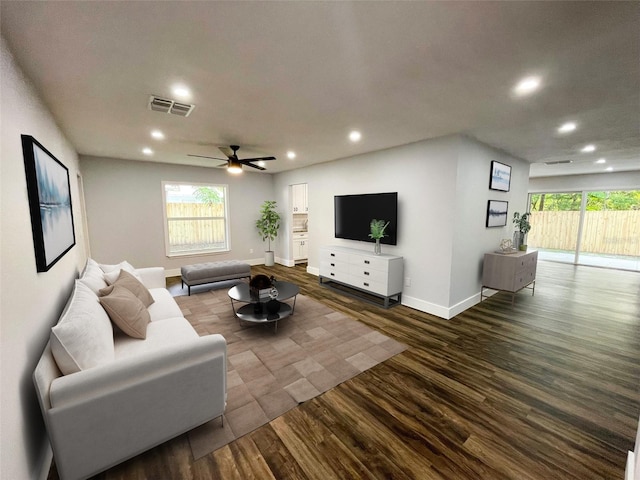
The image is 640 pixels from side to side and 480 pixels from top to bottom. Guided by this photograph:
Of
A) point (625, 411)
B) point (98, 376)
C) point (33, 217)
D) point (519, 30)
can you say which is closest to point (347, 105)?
point (519, 30)

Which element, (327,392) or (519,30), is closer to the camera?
(519,30)

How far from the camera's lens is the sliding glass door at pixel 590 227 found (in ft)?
21.5

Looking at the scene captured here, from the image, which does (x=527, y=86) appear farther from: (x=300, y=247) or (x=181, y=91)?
(x=300, y=247)

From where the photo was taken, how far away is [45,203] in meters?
1.87

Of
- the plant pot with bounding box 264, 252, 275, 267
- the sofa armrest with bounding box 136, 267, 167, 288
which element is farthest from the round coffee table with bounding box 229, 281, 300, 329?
the plant pot with bounding box 264, 252, 275, 267

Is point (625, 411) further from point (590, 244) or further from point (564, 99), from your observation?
point (590, 244)

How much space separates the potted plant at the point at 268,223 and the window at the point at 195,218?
2.89ft

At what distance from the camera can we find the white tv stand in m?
3.98

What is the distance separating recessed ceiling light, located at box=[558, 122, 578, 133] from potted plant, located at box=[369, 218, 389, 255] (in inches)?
93.0

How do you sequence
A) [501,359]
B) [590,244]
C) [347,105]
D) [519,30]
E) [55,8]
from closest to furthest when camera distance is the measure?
[55,8], [519,30], [347,105], [501,359], [590,244]

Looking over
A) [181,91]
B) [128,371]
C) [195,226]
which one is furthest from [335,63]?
[195,226]

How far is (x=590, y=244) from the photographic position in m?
7.06

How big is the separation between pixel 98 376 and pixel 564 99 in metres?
3.97

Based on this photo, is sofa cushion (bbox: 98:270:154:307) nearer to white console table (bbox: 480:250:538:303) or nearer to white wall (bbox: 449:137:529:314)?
white wall (bbox: 449:137:529:314)
